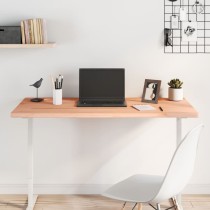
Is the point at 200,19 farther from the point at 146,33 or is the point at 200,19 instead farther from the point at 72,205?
the point at 72,205

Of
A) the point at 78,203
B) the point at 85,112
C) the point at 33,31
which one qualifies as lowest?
the point at 78,203

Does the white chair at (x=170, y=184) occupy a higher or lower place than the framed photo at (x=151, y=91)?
lower

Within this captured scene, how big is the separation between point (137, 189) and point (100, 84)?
3.30 ft

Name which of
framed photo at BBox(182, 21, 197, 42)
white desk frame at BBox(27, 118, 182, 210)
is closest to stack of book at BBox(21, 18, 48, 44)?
white desk frame at BBox(27, 118, 182, 210)

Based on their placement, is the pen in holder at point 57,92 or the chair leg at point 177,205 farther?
the pen in holder at point 57,92

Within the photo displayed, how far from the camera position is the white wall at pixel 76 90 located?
3566mm

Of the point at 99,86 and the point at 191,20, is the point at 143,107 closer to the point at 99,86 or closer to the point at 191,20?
the point at 99,86

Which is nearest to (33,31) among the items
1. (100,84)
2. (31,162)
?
(100,84)

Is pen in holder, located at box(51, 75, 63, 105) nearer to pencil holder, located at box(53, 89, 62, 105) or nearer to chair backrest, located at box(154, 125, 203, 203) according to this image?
pencil holder, located at box(53, 89, 62, 105)

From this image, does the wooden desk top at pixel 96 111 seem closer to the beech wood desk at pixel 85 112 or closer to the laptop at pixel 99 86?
the beech wood desk at pixel 85 112

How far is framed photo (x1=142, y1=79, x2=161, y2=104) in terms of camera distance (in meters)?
3.44

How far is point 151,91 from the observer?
11.4 ft

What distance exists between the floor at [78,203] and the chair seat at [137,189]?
637mm

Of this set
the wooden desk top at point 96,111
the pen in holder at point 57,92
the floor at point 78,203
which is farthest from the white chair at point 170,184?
the pen in holder at point 57,92
